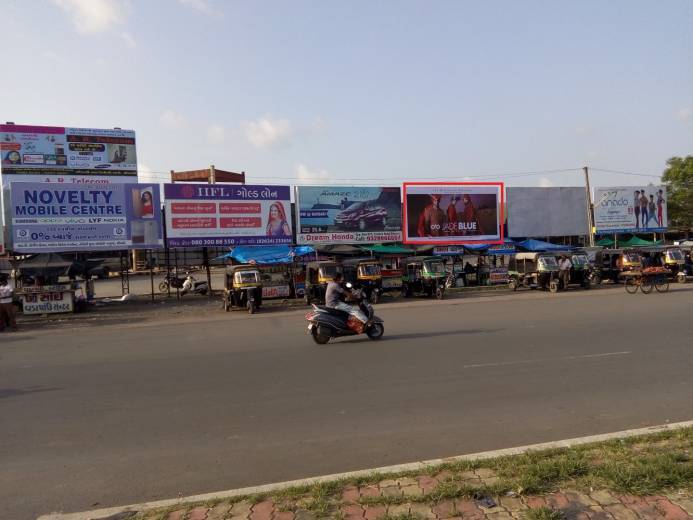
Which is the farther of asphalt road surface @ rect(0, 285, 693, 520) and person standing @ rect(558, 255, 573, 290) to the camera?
person standing @ rect(558, 255, 573, 290)

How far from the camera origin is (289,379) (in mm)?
7297

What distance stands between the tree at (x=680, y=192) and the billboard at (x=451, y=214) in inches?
867

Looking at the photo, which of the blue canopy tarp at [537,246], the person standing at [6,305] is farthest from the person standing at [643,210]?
the person standing at [6,305]

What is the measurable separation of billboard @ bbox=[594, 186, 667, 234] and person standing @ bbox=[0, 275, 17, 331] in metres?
31.9

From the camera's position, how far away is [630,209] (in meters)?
34.1

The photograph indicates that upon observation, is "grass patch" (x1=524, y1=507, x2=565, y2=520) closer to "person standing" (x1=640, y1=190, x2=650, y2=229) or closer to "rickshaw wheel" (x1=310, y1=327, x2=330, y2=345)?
"rickshaw wheel" (x1=310, y1=327, x2=330, y2=345)

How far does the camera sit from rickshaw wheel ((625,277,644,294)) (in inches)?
839

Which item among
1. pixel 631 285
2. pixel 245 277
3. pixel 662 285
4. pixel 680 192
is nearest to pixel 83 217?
pixel 245 277

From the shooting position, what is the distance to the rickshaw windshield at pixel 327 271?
21.0 m

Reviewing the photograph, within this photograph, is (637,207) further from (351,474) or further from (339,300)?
(351,474)

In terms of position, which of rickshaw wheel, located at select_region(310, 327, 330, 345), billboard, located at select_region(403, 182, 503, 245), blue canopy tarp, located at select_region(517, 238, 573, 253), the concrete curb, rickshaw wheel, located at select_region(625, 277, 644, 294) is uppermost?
Answer: billboard, located at select_region(403, 182, 503, 245)


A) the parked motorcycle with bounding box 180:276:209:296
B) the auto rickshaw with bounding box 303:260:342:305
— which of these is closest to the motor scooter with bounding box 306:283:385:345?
the auto rickshaw with bounding box 303:260:342:305

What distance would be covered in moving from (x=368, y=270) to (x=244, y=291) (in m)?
5.50

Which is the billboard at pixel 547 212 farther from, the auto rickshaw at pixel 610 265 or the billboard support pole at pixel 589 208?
the auto rickshaw at pixel 610 265
